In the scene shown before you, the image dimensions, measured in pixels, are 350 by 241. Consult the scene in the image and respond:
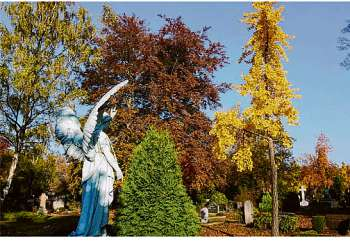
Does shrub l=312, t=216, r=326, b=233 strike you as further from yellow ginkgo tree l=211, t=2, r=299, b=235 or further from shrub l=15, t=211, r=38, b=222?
shrub l=15, t=211, r=38, b=222

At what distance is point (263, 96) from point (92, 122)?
702 centimetres

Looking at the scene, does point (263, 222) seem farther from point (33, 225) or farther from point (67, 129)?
point (67, 129)

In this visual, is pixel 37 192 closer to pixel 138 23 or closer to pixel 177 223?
pixel 138 23

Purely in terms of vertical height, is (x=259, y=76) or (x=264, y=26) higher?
(x=264, y=26)

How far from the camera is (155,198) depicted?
1166 centimetres

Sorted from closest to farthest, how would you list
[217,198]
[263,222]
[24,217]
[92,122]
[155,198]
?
[92,122], [155,198], [263,222], [24,217], [217,198]

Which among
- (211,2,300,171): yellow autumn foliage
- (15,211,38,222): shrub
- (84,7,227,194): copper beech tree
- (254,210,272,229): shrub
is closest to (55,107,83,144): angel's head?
(211,2,300,171): yellow autumn foliage

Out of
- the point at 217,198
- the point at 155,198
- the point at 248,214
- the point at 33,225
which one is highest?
the point at 217,198

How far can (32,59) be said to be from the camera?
21.5 m

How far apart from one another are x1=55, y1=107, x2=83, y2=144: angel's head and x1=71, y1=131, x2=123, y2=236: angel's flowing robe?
21.0 inches

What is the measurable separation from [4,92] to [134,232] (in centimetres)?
1401

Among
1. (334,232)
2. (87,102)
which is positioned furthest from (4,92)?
(334,232)

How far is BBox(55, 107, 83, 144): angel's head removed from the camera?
10.1m

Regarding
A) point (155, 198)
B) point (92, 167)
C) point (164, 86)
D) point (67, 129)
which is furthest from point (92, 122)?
point (164, 86)
